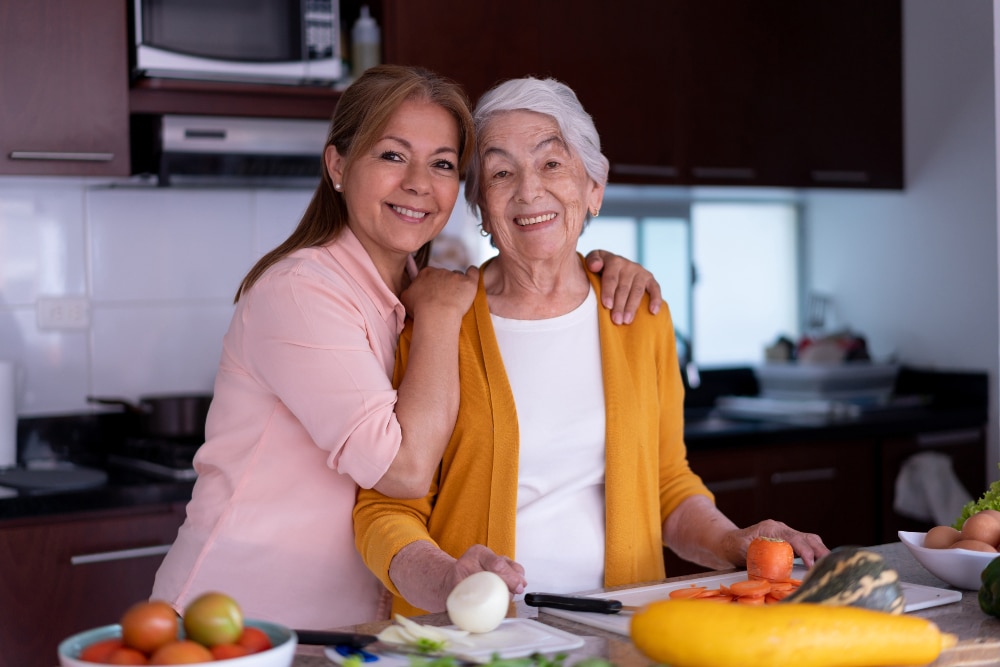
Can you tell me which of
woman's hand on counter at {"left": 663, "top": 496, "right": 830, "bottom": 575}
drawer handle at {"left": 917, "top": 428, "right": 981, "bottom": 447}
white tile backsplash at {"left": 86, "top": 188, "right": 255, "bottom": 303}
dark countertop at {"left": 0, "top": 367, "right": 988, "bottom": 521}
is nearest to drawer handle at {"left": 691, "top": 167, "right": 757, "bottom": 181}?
dark countertop at {"left": 0, "top": 367, "right": 988, "bottom": 521}

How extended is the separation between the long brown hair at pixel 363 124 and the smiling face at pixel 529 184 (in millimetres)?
52

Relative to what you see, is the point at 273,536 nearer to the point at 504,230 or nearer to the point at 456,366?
the point at 456,366

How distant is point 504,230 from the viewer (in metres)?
1.84

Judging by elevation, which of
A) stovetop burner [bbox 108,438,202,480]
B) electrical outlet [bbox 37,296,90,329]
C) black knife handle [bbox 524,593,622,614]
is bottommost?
stovetop burner [bbox 108,438,202,480]

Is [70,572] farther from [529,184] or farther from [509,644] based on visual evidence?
[509,644]

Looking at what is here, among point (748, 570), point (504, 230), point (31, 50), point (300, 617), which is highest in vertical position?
point (31, 50)

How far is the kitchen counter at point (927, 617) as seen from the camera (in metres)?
1.22

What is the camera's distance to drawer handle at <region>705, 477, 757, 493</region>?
328 cm

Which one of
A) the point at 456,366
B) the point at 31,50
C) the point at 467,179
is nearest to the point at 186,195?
the point at 31,50

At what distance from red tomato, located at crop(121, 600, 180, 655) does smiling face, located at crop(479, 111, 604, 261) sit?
950 mm

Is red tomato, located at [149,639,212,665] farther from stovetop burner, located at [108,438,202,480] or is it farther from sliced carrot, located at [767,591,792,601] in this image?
stovetop burner, located at [108,438,202,480]

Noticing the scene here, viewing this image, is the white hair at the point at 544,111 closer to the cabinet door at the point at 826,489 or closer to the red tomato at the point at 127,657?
the red tomato at the point at 127,657

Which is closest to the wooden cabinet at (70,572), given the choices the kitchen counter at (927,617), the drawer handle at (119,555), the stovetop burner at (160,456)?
the drawer handle at (119,555)

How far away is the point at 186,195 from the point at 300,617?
1735mm
